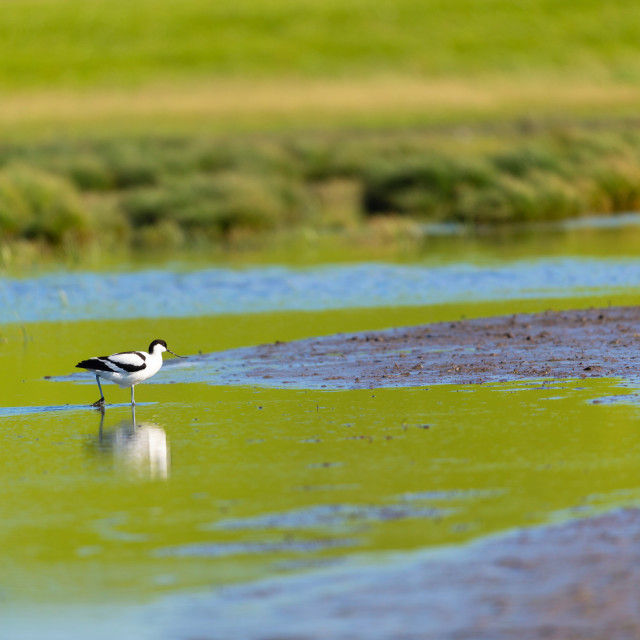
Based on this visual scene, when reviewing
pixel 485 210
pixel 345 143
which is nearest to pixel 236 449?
pixel 485 210

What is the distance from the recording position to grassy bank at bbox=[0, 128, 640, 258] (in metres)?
27.4

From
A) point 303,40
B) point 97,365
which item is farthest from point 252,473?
point 303,40

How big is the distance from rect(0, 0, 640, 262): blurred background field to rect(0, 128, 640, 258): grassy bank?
0.06 m

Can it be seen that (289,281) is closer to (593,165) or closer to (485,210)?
(485,210)

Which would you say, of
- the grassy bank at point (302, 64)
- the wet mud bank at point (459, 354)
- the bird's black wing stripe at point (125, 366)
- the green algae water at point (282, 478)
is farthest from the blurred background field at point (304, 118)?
the green algae water at point (282, 478)

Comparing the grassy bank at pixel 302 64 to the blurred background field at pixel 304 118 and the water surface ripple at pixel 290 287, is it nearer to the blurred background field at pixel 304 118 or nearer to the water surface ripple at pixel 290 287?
the blurred background field at pixel 304 118

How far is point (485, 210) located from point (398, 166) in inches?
106

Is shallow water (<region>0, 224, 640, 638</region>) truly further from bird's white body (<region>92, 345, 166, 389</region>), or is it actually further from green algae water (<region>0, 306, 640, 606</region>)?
bird's white body (<region>92, 345, 166, 389</region>)

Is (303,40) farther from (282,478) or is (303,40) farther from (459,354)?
(282,478)

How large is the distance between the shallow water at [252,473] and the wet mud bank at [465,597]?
0.26 metres

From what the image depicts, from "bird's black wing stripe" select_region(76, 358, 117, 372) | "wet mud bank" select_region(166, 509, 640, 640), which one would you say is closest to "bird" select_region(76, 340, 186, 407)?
"bird's black wing stripe" select_region(76, 358, 117, 372)

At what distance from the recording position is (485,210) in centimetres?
3031

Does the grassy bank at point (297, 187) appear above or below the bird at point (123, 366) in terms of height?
above

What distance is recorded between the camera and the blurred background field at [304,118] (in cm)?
2903
